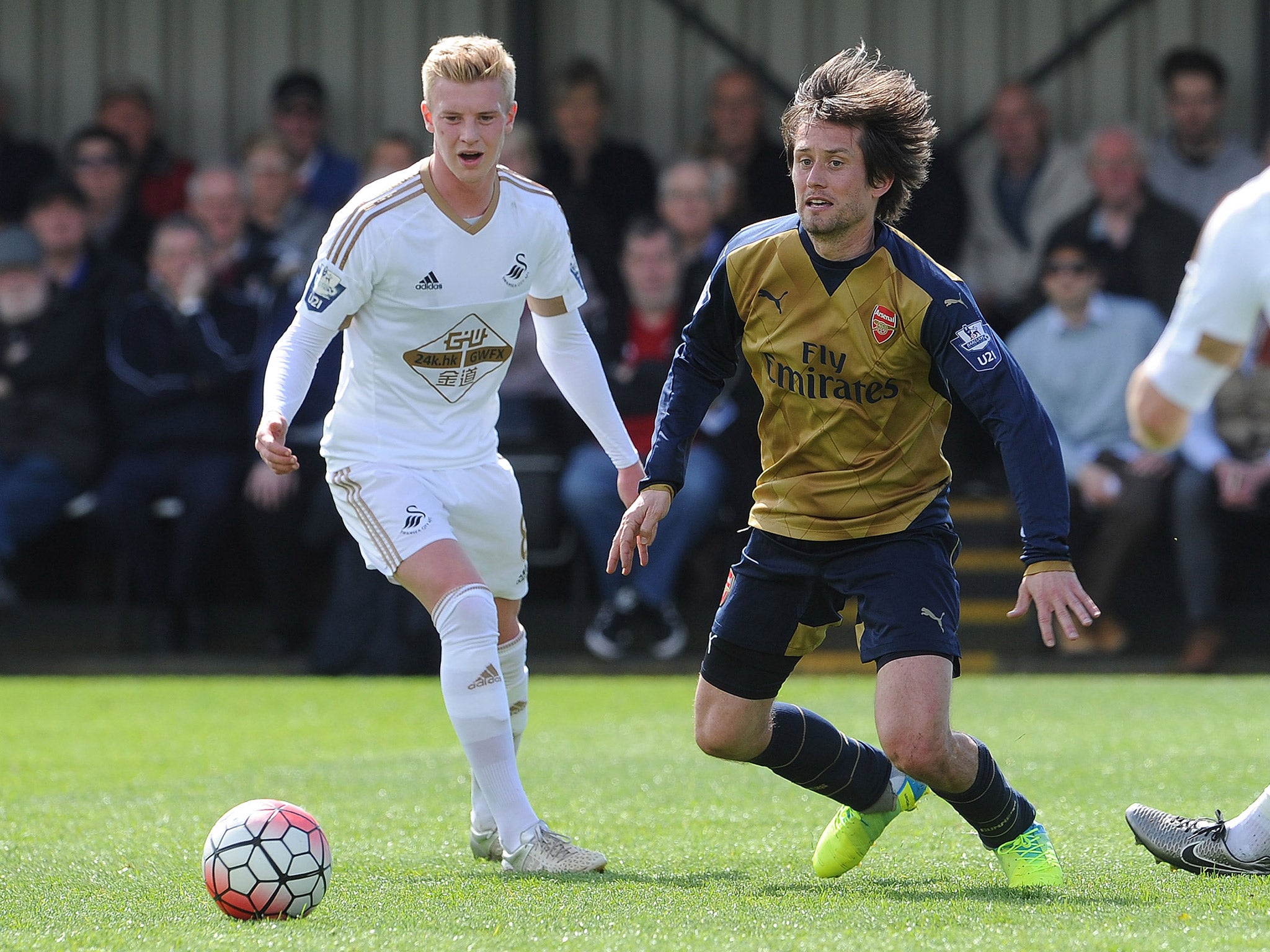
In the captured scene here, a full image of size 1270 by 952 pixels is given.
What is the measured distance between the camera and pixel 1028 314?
11062 mm

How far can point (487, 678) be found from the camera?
4.81 meters

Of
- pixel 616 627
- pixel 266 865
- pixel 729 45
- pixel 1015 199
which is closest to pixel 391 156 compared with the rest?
pixel 729 45

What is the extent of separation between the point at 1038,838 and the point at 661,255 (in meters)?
6.35

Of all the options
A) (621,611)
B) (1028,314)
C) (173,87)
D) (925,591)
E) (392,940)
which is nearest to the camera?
(392,940)

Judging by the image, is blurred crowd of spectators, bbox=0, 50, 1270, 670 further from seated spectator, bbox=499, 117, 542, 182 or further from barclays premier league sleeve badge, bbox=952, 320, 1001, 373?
barclays premier league sleeve badge, bbox=952, 320, 1001, 373

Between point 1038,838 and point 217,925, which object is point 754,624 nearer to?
point 1038,838

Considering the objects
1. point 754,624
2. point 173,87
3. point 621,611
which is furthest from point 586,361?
point 173,87

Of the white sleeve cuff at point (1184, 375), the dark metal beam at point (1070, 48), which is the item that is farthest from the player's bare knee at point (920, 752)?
the dark metal beam at point (1070, 48)

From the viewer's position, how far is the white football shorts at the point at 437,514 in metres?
4.94

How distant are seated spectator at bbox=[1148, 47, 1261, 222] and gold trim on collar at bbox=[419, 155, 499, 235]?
23.6ft

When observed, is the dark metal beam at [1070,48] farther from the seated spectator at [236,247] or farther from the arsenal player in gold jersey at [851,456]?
the arsenal player in gold jersey at [851,456]

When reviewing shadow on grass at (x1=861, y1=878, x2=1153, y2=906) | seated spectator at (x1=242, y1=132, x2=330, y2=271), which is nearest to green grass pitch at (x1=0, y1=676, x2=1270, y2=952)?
shadow on grass at (x1=861, y1=878, x2=1153, y2=906)

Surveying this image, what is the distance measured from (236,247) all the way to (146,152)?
6.06 feet

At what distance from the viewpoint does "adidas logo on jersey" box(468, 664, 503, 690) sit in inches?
189
